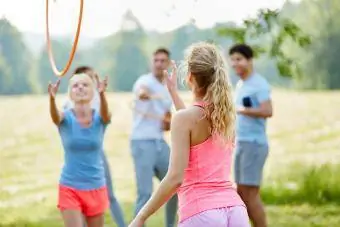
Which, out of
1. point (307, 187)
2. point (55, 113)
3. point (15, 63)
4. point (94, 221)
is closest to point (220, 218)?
point (94, 221)

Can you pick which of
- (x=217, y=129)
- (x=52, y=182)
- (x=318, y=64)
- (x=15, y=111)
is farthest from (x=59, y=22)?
(x=217, y=129)

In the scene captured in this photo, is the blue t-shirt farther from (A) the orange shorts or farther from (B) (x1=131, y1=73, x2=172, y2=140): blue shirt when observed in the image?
(B) (x1=131, y1=73, x2=172, y2=140): blue shirt

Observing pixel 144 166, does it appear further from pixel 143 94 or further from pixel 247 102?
pixel 247 102

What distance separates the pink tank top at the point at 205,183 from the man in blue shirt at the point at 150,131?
3.11 meters

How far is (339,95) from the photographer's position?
10.4m

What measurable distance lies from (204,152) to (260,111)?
2.96 m

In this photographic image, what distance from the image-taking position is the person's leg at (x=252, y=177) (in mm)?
6555

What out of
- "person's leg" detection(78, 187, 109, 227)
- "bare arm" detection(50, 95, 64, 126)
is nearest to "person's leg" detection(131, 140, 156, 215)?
"person's leg" detection(78, 187, 109, 227)

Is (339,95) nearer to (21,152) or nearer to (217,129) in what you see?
(21,152)

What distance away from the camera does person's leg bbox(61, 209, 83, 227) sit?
5.21 meters

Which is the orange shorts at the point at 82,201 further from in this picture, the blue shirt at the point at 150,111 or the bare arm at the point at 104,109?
the blue shirt at the point at 150,111

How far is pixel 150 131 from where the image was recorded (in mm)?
6750

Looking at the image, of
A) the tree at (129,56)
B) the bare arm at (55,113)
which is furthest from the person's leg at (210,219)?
the tree at (129,56)

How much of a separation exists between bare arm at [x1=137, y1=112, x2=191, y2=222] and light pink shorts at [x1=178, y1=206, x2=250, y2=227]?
0.16m
